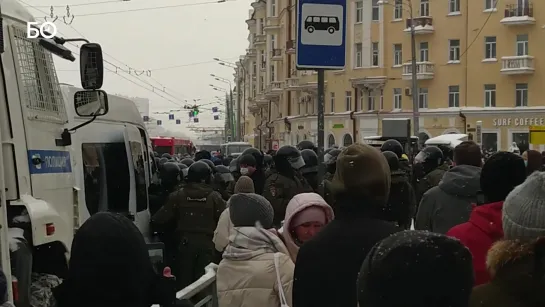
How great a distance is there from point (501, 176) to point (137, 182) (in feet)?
19.8

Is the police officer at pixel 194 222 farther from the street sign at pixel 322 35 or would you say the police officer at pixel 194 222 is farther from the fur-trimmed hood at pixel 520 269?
the fur-trimmed hood at pixel 520 269

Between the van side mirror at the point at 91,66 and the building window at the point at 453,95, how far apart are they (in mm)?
44337

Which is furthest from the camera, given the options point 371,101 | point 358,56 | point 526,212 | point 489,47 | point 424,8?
point 358,56

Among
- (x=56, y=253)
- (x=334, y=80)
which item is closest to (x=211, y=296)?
A: (x=56, y=253)

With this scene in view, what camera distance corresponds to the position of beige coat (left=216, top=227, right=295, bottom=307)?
4016 millimetres

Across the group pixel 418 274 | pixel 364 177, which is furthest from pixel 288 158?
pixel 418 274

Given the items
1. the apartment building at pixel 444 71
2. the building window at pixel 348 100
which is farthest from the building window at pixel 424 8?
the building window at pixel 348 100

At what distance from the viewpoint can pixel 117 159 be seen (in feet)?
29.8

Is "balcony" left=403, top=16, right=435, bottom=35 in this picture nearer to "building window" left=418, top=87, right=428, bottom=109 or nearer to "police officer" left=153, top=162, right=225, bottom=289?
"building window" left=418, top=87, right=428, bottom=109

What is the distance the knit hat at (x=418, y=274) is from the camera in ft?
6.33

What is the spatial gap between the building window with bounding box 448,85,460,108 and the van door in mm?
40023

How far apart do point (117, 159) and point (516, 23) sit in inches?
1583

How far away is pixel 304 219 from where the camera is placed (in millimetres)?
4199

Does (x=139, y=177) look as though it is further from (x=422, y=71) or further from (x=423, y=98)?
(x=423, y=98)
